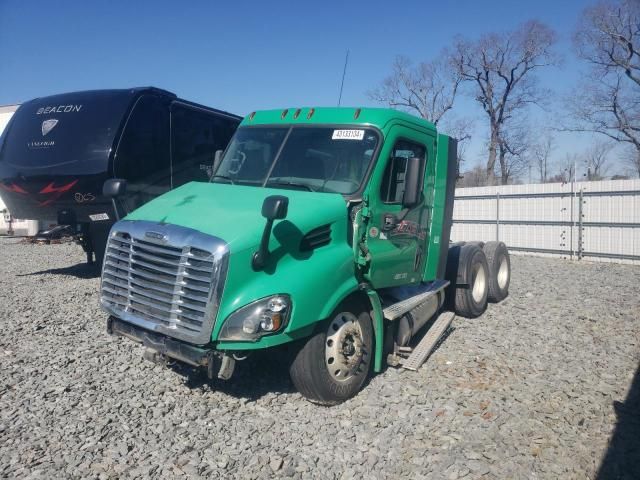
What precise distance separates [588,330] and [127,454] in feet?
19.8

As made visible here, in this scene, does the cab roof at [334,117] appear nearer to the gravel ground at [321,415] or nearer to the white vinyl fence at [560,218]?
the gravel ground at [321,415]

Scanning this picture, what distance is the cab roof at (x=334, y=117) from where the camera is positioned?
476 cm

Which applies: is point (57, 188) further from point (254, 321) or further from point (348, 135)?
point (254, 321)

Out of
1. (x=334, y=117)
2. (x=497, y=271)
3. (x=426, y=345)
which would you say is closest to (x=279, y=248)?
(x=334, y=117)

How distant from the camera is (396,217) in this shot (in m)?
4.84

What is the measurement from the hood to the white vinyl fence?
39.3 feet

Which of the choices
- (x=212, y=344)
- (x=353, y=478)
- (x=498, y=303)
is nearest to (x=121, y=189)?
(x=212, y=344)

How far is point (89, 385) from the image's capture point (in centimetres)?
450

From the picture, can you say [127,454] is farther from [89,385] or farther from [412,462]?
[412,462]

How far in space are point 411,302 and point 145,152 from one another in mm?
5065

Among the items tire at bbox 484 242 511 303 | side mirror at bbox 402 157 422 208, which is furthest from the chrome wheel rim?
side mirror at bbox 402 157 422 208

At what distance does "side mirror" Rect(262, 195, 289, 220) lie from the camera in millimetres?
3549

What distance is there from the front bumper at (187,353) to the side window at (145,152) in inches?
166

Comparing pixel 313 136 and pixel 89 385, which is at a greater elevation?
pixel 313 136
